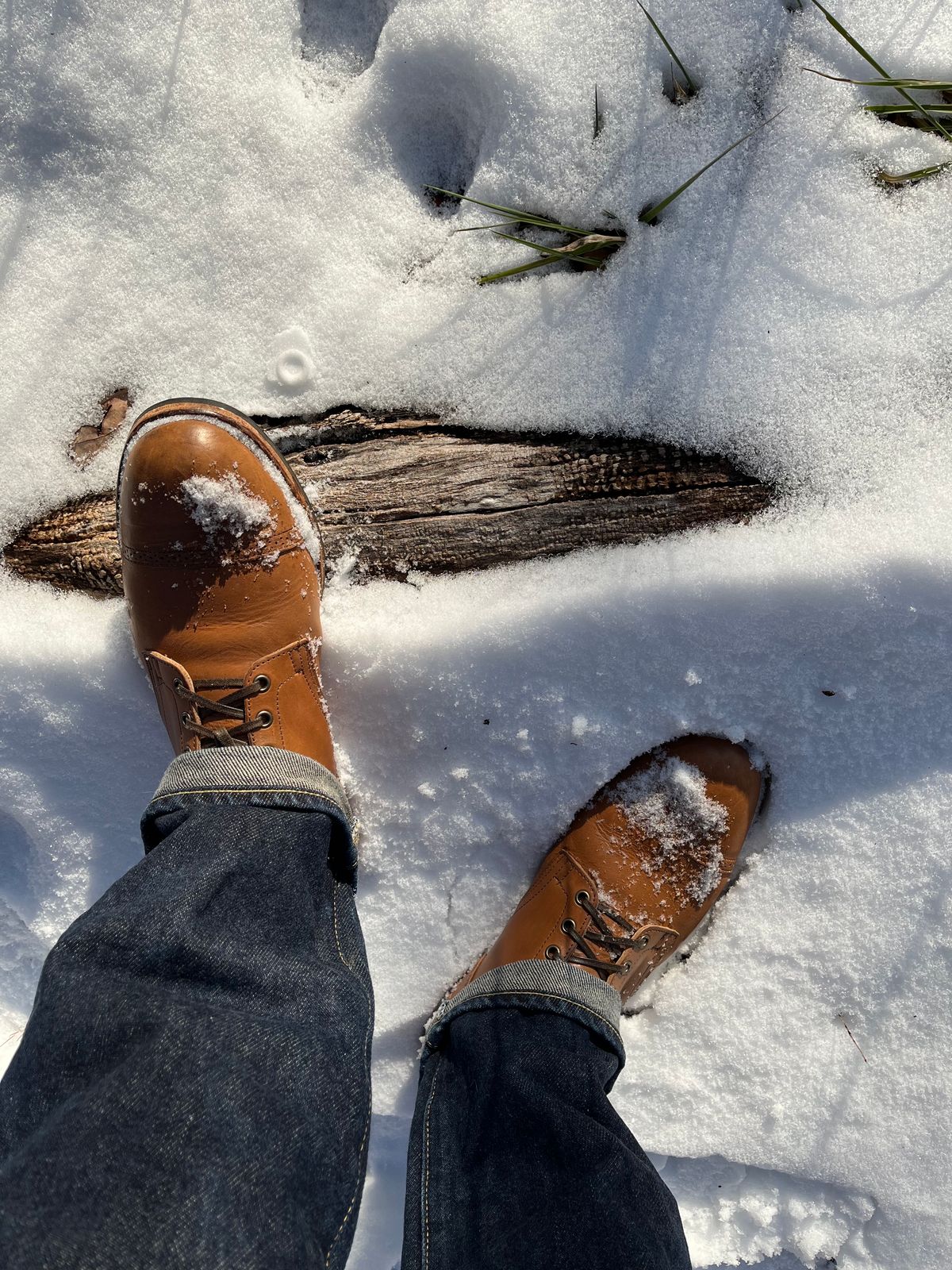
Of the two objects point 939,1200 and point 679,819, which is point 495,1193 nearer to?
point 679,819

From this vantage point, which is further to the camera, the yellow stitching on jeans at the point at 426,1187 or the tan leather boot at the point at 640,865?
the tan leather boot at the point at 640,865

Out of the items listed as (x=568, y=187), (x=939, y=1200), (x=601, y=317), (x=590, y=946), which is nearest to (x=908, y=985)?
(x=939, y=1200)

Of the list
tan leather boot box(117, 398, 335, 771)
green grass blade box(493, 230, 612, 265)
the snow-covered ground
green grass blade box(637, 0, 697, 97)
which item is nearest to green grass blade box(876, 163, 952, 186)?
the snow-covered ground

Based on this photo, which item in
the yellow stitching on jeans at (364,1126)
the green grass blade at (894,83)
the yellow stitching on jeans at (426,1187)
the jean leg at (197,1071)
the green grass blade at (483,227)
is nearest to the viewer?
the jean leg at (197,1071)

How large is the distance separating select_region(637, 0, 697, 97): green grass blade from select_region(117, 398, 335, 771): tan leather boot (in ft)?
2.78

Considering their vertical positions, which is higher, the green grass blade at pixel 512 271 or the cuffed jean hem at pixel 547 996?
the green grass blade at pixel 512 271

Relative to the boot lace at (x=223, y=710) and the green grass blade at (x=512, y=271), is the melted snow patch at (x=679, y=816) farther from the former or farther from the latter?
the green grass blade at (x=512, y=271)

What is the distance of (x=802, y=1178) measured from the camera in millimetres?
1413

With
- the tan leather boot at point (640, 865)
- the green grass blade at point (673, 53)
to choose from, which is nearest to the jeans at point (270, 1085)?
the tan leather boot at point (640, 865)

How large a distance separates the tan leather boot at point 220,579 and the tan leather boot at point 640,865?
Result: 448mm

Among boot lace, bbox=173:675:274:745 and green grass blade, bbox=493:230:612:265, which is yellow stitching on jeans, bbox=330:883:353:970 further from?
green grass blade, bbox=493:230:612:265

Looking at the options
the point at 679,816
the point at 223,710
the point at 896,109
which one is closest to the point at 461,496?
the point at 223,710

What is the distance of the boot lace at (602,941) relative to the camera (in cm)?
131

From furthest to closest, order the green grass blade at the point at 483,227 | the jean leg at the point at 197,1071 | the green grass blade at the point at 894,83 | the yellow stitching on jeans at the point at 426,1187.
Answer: the green grass blade at the point at 483,227 < the green grass blade at the point at 894,83 < the yellow stitching on jeans at the point at 426,1187 < the jean leg at the point at 197,1071
